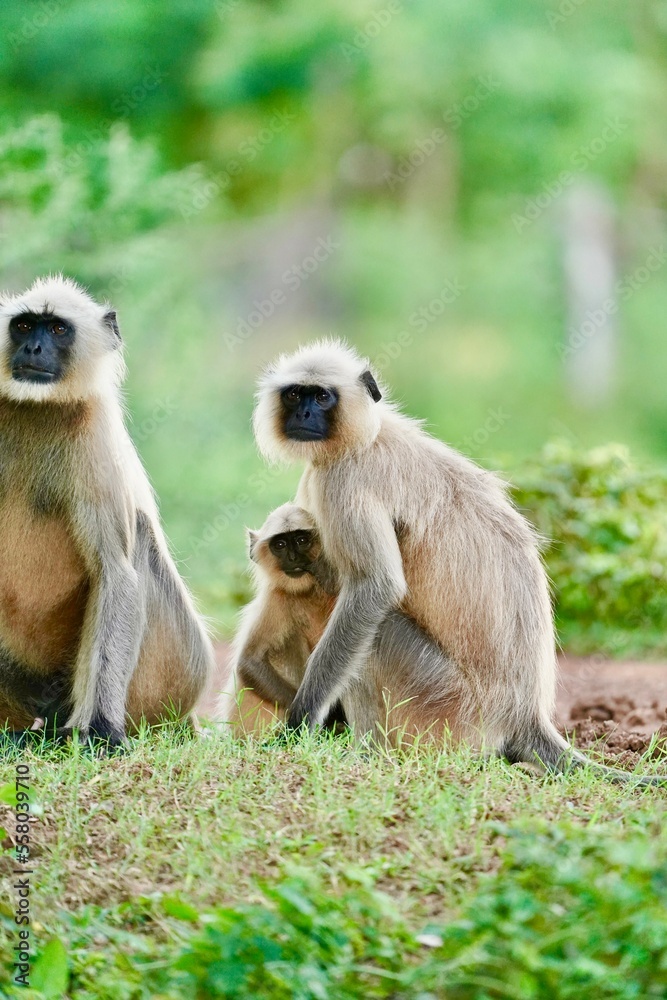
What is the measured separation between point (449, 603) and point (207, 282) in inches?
497

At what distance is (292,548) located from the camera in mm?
4566

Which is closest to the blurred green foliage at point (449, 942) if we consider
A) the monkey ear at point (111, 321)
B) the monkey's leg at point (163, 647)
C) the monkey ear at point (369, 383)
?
the monkey's leg at point (163, 647)

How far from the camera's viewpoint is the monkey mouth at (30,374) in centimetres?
428

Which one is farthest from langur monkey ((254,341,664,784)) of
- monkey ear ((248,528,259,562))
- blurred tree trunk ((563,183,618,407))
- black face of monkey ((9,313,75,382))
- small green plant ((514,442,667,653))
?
blurred tree trunk ((563,183,618,407))

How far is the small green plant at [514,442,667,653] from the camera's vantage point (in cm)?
768

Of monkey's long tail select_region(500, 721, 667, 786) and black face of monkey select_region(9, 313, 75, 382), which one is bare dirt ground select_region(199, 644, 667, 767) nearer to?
monkey's long tail select_region(500, 721, 667, 786)

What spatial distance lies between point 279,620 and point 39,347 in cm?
134

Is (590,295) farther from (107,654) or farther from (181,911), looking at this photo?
(181,911)

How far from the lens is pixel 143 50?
13.0m

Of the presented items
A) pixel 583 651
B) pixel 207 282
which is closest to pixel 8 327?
pixel 583 651

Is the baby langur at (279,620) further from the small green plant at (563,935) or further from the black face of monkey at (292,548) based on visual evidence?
the small green plant at (563,935)

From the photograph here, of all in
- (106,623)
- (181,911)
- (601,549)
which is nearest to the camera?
(181,911)

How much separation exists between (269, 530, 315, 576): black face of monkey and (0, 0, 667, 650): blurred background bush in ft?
11.0

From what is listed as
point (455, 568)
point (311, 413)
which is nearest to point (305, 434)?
point (311, 413)
